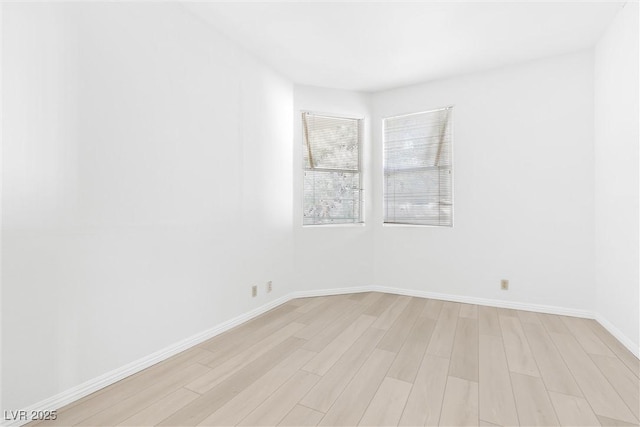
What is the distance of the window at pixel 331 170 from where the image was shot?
3.75 m

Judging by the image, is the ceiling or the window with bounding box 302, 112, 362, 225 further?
the window with bounding box 302, 112, 362, 225

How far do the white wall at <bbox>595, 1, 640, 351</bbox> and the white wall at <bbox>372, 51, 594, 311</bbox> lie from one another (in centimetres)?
14

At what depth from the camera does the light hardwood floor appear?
157 cm

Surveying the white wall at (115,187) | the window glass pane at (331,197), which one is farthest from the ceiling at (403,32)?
the window glass pane at (331,197)

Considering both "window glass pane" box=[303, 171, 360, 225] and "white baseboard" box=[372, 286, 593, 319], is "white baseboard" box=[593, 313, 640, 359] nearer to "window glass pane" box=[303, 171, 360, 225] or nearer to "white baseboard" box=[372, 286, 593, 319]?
"white baseboard" box=[372, 286, 593, 319]

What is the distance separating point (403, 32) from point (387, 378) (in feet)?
8.83

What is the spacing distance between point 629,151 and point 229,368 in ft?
10.8

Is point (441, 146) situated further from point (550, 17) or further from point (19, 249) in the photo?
point (19, 249)

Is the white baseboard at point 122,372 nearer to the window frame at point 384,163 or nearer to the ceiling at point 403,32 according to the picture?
the window frame at point 384,163

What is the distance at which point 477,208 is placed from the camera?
338 cm

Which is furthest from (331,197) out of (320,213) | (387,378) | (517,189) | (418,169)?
(387,378)

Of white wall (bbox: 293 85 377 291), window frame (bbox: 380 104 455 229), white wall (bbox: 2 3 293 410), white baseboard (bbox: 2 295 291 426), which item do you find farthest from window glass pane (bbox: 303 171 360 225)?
white baseboard (bbox: 2 295 291 426)

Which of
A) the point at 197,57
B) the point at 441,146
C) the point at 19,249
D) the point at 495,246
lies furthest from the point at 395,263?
the point at 19,249

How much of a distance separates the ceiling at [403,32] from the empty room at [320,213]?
1.0 inches
